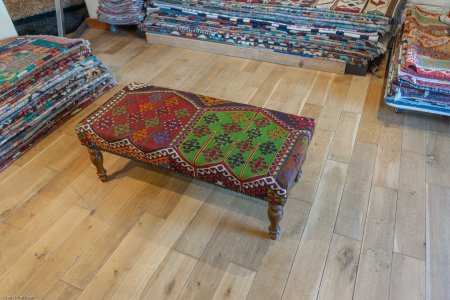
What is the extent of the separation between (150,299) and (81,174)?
34.0 inches

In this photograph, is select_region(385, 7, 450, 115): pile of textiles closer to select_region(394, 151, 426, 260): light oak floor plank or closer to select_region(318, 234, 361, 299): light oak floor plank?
select_region(394, 151, 426, 260): light oak floor plank

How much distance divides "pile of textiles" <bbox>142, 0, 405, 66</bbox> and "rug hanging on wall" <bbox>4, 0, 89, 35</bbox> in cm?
94

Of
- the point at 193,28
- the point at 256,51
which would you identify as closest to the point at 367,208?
the point at 256,51

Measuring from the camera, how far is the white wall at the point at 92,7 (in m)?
3.50

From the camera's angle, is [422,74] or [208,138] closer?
[208,138]

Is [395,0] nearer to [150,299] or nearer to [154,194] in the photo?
[154,194]

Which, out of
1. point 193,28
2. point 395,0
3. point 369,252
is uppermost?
point 395,0

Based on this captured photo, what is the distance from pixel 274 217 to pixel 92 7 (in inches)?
124

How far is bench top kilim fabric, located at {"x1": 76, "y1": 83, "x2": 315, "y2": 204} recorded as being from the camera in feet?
4.43

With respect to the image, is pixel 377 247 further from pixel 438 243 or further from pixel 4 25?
pixel 4 25

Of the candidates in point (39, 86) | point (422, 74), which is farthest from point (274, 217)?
point (39, 86)

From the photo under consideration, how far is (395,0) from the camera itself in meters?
2.67

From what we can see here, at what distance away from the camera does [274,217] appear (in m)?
1.41

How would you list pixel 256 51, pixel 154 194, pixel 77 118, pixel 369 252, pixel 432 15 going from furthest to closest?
pixel 256 51, pixel 432 15, pixel 77 118, pixel 154 194, pixel 369 252
